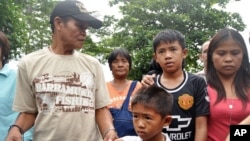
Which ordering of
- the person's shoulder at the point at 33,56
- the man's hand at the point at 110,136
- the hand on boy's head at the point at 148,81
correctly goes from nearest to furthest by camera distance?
the man's hand at the point at 110,136
the person's shoulder at the point at 33,56
the hand on boy's head at the point at 148,81

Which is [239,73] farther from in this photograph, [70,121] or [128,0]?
[128,0]

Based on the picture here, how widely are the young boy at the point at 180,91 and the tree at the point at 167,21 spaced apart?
535 inches

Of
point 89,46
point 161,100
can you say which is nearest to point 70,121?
point 161,100

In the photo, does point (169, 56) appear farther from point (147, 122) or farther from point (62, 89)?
point (62, 89)

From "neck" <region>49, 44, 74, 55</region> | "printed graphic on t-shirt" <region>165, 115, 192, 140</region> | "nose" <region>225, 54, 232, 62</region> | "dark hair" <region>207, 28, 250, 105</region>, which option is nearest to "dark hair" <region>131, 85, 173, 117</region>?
"printed graphic on t-shirt" <region>165, 115, 192, 140</region>

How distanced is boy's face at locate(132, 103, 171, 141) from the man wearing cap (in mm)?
208

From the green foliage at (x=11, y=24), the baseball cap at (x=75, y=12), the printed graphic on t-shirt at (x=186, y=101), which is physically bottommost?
the printed graphic on t-shirt at (x=186, y=101)

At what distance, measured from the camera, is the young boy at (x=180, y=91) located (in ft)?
9.26

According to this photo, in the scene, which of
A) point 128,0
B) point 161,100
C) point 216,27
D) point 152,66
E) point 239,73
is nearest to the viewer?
point 161,100

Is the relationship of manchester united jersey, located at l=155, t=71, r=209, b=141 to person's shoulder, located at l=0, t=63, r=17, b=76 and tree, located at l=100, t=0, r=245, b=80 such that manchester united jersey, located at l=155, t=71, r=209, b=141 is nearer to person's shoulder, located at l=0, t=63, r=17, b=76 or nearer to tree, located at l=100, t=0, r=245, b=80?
person's shoulder, located at l=0, t=63, r=17, b=76

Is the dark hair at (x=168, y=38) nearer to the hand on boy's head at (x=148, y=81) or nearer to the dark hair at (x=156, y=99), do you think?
the hand on boy's head at (x=148, y=81)

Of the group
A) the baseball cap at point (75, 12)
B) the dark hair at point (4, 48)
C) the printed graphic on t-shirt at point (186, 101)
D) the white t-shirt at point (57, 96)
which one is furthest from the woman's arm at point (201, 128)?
the dark hair at point (4, 48)

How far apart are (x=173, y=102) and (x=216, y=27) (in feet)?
51.8

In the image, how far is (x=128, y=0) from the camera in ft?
64.1
